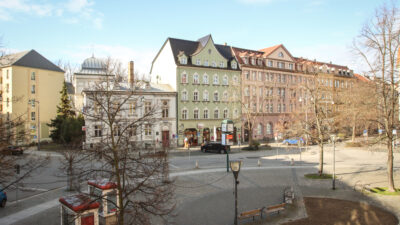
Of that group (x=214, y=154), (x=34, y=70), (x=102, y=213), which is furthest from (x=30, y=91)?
(x=102, y=213)

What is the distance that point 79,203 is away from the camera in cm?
935

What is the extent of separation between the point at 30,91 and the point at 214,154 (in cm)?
3603

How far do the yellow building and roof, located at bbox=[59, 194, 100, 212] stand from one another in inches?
1729

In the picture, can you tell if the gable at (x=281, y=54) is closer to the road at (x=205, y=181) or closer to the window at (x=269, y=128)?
the window at (x=269, y=128)

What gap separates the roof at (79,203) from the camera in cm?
891

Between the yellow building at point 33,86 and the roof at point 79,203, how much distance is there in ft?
144

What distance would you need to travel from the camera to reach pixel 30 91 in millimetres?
51156

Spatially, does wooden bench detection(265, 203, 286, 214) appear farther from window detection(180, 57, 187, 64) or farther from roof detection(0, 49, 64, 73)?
roof detection(0, 49, 64, 73)

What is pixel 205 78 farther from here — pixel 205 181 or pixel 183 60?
pixel 205 181

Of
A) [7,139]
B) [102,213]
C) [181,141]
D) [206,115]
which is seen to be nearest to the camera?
[7,139]

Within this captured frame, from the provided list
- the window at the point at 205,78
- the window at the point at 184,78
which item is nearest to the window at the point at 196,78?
the window at the point at 205,78

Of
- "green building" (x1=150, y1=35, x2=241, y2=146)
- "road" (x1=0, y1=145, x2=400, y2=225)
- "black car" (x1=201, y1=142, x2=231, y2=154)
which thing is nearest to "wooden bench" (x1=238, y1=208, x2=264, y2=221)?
"road" (x1=0, y1=145, x2=400, y2=225)

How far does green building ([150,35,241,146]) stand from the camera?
44.9 m

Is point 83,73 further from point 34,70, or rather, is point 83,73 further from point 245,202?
point 245,202
